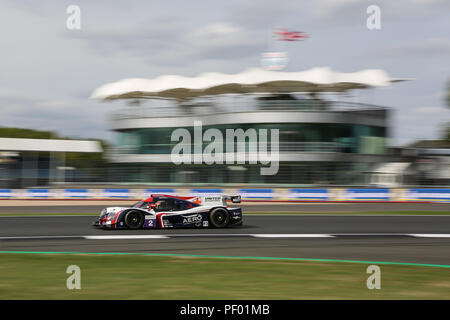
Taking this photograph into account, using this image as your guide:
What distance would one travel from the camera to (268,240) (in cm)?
1309

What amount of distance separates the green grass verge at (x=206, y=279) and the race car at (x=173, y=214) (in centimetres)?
456

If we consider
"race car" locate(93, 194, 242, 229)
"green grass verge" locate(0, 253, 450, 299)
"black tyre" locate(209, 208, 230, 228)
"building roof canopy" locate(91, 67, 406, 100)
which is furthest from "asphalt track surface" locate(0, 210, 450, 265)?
"building roof canopy" locate(91, 67, 406, 100)

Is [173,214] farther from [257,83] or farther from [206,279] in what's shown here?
[257,83]

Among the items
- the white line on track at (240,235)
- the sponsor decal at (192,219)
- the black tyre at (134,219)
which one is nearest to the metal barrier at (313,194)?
the sponsor decal at (192,219)

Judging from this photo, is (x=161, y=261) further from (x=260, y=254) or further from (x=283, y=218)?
(x=283, y=218)

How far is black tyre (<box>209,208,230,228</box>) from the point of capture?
15.5 m

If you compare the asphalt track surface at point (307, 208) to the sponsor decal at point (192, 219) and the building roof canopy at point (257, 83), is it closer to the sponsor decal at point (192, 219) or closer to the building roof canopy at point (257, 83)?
the sponsor decal at point (192, 219)

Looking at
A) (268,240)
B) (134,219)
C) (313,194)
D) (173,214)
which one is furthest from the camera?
(313,194)

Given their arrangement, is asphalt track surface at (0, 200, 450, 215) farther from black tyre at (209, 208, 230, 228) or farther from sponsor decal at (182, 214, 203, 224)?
sponsor decal at (182, 214, 203, 224)

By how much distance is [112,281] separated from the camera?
7926mm

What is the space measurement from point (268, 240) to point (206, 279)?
5065mm

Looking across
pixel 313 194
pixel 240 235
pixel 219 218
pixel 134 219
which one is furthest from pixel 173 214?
pixel 313 194
